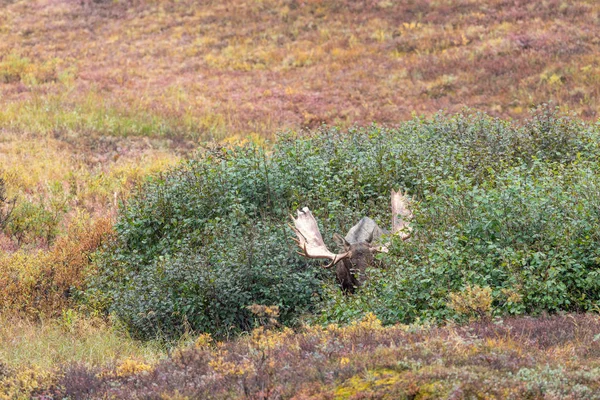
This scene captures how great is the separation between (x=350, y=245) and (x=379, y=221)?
186 cm

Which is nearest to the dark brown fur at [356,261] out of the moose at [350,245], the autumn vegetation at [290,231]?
the moose at [350,245]

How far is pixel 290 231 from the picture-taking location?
33.9 ft

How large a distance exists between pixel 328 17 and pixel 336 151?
70.7ft

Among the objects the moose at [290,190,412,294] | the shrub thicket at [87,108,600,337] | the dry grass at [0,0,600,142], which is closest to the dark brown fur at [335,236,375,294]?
the moose at [290,190,412,294]

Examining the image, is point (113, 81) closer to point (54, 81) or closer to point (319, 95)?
point (54, 81)

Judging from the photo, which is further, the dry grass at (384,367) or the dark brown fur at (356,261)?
the dark brown fur at (356,261)

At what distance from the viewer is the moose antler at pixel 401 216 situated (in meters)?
9.22

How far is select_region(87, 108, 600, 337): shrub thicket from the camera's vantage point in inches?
304

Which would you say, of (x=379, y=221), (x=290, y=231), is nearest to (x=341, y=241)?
(x=290, y=231)

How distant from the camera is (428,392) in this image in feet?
15.1

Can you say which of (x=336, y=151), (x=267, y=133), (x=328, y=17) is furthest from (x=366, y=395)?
(x=328, y=17)

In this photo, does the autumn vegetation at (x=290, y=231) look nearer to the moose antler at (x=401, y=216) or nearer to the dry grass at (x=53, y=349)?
the dry grass at (x=53, y=349)

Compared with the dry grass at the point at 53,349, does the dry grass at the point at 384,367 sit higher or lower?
higher

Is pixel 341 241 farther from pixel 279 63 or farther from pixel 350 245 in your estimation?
pixel 279 63
